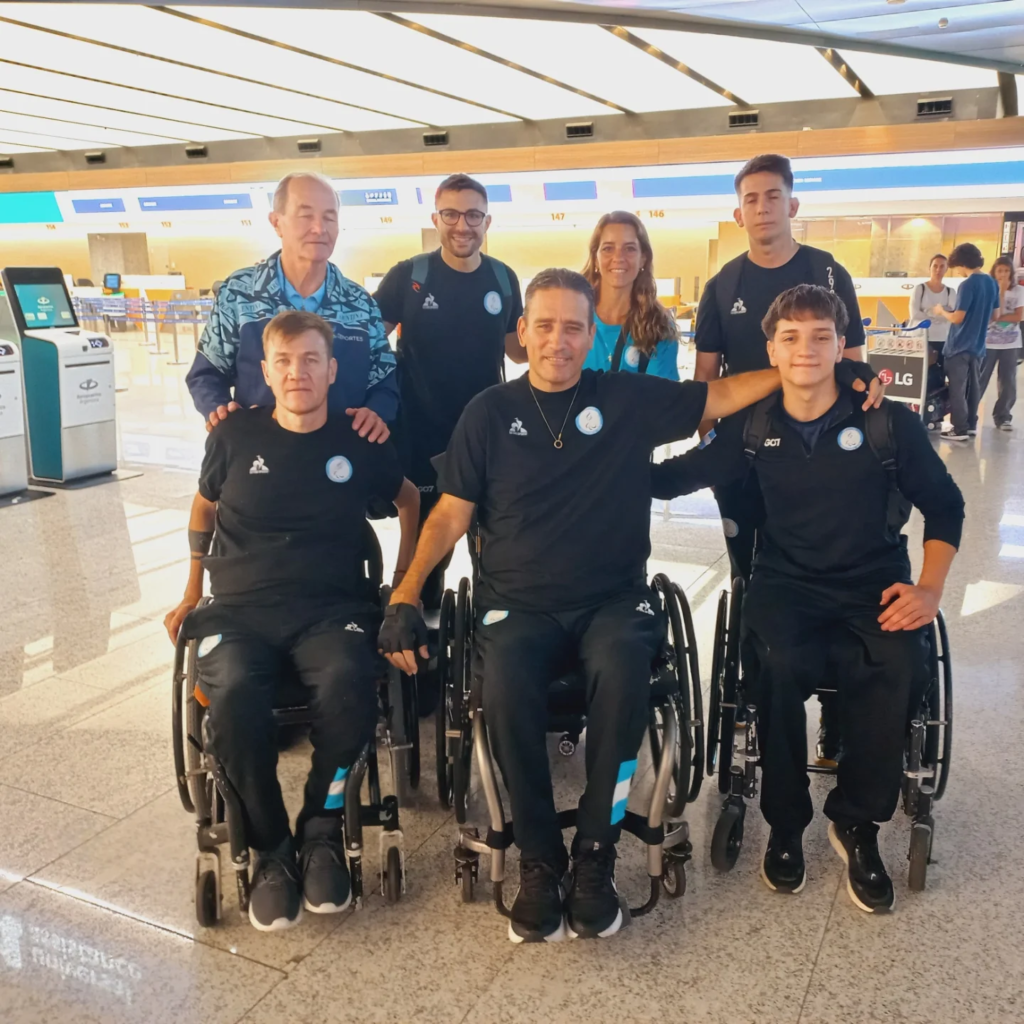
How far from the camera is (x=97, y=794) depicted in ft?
7.52

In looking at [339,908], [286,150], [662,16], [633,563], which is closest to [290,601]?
[339,908]

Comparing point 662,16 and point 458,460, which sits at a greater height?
point 662,16

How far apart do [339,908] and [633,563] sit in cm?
93

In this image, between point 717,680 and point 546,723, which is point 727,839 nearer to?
point 717,680

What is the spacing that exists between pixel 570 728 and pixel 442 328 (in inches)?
49.2

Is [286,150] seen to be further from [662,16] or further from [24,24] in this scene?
[662,16]

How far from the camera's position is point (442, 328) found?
2668 millimetres

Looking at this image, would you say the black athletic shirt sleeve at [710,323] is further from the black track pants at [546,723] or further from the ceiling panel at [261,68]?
Answer: the ceiling panel at [261,68]

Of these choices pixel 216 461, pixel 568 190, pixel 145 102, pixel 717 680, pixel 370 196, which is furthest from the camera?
pixel 370 196

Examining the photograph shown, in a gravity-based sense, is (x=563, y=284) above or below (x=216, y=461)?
above

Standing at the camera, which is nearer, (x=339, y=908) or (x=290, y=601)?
(x=339, y=908)

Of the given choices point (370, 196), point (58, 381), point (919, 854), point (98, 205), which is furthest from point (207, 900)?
point (98, 205)

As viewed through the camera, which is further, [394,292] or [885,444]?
[394,292]

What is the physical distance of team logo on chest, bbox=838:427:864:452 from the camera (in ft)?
6.55
